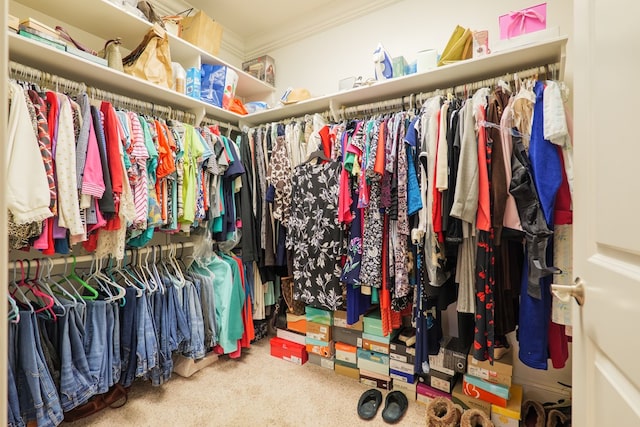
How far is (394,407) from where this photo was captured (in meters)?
1.71

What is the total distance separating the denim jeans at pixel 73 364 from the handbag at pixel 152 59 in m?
1.34

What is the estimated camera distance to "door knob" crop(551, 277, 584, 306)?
0.68 metres

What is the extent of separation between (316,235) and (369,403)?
102cm

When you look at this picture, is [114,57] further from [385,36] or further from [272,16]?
[385,36]

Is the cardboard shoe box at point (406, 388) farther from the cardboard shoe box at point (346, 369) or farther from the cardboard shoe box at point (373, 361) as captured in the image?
the cardboard shoe box at point (346, 369)

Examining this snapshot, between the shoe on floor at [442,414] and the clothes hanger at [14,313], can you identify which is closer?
the clothes hanger at [14,313]

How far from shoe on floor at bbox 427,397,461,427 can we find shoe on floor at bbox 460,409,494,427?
46 millimetres

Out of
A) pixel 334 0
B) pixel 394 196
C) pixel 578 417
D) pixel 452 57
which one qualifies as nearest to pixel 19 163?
pixel 394 196

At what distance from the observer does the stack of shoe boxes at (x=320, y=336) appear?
82.6 inches

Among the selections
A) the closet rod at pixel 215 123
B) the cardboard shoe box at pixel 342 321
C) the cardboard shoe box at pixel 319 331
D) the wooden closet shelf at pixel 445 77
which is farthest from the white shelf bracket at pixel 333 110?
the cardboard shoe box at pixel 319 331

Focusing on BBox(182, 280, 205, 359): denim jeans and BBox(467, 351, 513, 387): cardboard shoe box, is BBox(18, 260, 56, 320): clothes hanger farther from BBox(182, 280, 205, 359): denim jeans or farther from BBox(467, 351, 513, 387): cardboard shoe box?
BBox(467, 351, 513, 387): cardboard shoe box

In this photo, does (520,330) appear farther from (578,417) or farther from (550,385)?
(550,385)

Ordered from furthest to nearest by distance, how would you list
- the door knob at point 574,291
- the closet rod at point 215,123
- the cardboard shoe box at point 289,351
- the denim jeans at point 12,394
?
A: the closet rod at point 215,123 → the cardboard shoe box at point 289,351 → the denim jeans at point 12,394 → the door knob at point 574,291

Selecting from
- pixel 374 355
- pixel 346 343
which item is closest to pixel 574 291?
pixel 374 355
